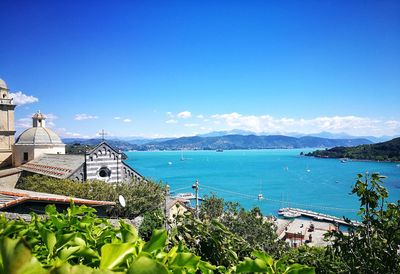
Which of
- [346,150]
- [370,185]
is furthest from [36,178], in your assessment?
[346,150]

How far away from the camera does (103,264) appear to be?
844mm

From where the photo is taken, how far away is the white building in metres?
28.2

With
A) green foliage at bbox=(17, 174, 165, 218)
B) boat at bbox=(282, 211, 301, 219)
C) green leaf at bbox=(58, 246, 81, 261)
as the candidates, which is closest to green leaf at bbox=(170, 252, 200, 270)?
green leaf at bbox=(58, 246, 81, 261)

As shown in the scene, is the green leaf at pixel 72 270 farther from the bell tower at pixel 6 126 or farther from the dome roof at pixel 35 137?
the bell tower at pixel 6 126

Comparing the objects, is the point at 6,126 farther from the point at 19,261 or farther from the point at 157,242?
the point at 19,261

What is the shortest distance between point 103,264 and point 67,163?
25271mm

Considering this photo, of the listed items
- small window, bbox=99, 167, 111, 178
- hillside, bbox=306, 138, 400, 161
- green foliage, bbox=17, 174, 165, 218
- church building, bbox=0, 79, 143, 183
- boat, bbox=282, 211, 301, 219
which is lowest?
boat, bbox=282, 211, 301, 219

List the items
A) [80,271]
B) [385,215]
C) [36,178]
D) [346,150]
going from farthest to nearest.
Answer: [346,150]
[36,178]
[385,215]
[80,271]

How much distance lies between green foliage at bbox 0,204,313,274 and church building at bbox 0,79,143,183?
2194 cm

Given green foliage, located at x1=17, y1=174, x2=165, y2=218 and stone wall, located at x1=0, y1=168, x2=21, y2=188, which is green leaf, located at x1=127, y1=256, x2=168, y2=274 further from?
stone wall, located at x1=0, y1=168, x2=21, y2=188

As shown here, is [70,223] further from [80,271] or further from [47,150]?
[47,150]

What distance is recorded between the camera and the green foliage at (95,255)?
66 cm

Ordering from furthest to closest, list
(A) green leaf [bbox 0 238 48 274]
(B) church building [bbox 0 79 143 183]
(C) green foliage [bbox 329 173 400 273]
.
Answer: (B) church building [bbox 0 79 143 183] < (C) green foliage [bbox 329 173 400 273] < (A) green leaf [bbox 0 238 48 274]

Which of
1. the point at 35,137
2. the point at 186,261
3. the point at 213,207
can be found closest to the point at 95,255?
the point at 186,261
